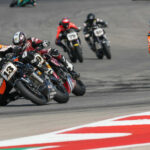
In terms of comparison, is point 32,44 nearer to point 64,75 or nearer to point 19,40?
point 19,40

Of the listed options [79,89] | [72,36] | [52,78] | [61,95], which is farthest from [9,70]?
[72,36]

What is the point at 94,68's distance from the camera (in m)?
17.8

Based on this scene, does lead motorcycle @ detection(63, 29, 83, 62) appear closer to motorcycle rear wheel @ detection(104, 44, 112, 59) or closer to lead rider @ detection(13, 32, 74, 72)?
motorcycle rear wheel @ detection(104, 44, 112, 59)

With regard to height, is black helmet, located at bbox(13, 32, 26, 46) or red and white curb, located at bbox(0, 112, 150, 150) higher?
black helmet, located at bbox(13, 32, 26, 46)

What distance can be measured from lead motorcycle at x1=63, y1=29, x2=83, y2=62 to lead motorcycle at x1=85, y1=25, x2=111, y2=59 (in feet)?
2.87

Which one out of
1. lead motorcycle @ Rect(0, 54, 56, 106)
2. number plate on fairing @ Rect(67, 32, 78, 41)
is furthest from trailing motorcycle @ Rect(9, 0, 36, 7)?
lead motorcycle @ Rect(0, 54, 56, 106)

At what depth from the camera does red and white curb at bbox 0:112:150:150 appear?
A: 6.16 m

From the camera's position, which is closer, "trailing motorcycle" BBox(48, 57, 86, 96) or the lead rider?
the lead rider

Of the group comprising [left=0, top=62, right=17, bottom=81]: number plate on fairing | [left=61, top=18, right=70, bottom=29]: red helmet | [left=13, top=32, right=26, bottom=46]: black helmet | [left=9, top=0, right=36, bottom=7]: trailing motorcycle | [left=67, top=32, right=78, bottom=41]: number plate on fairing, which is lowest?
[left=0, top=62, right=17, bottom=81]: number plate on fairing

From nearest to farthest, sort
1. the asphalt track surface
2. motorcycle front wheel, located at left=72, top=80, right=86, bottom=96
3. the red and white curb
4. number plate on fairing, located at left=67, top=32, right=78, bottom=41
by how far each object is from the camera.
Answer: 1. the red and white curb
2. the asphalt track surface
3. motorcycle front wheel, located at left=72, top=80, right=86, bottom=96
4. number plate on fairing, located at left=67, top=32, right=78, bottom=41

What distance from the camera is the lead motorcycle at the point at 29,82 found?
33.2 ft

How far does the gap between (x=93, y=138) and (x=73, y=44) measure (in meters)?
12.7

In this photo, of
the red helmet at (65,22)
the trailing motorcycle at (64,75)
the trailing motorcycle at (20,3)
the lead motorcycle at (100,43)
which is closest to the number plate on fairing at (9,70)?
the trailing motorcycle at (64,75)

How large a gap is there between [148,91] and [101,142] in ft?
19.5
